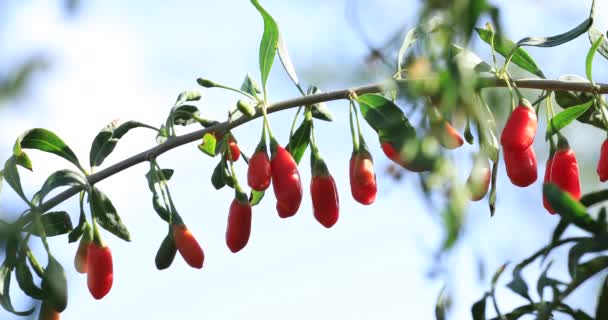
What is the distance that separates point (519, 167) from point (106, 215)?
931 millimetres

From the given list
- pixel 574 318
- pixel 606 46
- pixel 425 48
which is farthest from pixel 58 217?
pixel 425 48

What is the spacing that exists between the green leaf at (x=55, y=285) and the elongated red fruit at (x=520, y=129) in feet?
3.14

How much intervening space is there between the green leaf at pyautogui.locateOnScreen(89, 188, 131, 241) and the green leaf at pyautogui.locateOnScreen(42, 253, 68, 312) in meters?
0.17

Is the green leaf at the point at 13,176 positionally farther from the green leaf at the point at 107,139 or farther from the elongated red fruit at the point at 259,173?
the elongated red fruit at the point at 259,173

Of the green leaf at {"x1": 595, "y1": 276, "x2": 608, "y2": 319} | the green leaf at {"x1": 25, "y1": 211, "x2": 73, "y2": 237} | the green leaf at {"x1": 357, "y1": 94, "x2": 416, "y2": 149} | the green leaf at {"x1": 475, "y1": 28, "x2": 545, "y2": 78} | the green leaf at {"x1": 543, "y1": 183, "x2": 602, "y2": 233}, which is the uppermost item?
the green leaf at {"x1": 475, "y1": 28, "x2": 545, "y2": 78}

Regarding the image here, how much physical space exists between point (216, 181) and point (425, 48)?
1465 millimetres

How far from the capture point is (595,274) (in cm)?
150

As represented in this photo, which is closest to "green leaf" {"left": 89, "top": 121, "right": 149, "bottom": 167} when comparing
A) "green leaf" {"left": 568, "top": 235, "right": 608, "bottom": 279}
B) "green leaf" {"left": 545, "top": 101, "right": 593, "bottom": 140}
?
"green leaf" {"left": 545, "top": 101, "right": 593, "bottom": 140}

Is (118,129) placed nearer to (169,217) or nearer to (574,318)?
(169,217)

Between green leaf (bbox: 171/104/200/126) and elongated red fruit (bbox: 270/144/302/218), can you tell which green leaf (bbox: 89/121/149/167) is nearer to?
green leaf (bbox: 171/104/200/126)

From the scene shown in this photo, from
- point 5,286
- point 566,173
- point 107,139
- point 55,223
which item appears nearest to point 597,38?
point 566,173

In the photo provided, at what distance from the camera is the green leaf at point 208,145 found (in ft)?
6.75

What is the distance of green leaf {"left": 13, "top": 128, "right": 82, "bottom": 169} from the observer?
2.22 m

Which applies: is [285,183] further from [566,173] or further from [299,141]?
[566,173]
